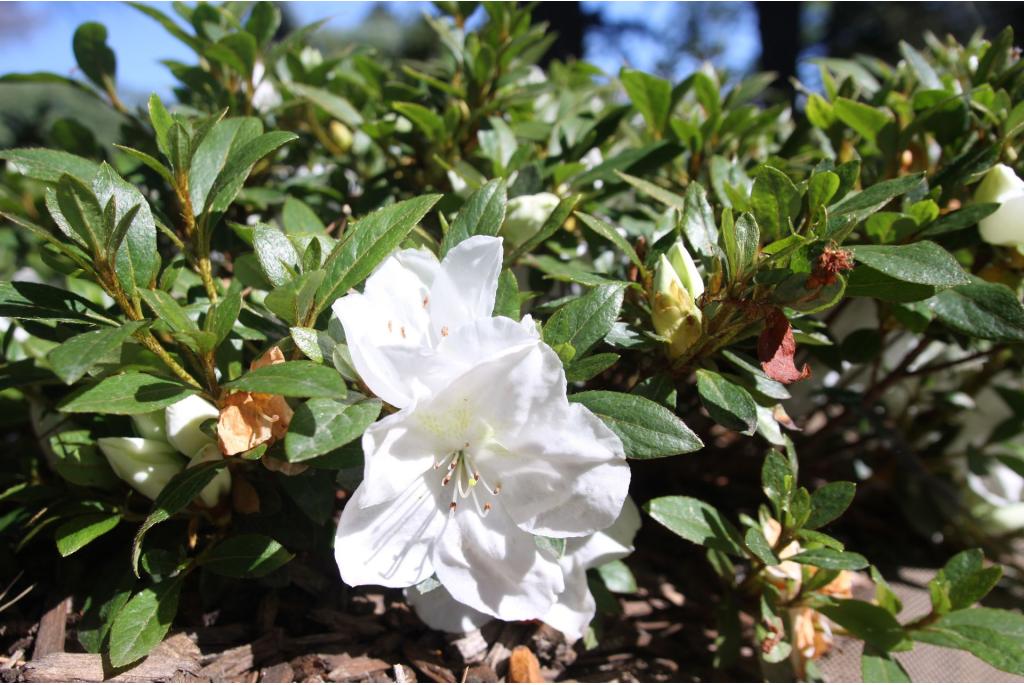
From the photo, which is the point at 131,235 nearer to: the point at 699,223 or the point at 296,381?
the point at 296,381

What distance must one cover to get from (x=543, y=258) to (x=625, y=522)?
38 cm

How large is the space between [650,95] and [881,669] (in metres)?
0.91

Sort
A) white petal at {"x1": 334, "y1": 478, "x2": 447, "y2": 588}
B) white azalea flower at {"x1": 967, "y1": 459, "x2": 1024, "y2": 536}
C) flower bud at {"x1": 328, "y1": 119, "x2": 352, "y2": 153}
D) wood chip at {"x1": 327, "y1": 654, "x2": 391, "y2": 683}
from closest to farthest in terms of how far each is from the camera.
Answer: white petal at {"x1": 334, "y1": 478, "x2": 447, "y2": 588} → wood chip at {"x1": 327, "y1": 654, "x2": 391, "y2": 683} → white azalea flower at {"x1": 967, "y1": 459, "x2": 1024, "y2": 536} → flower bud at {"x1": 328, "y1": 119, "x2": 352, "y2": 153}

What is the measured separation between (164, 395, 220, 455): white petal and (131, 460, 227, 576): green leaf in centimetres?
3

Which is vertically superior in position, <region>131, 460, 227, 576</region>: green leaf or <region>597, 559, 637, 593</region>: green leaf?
<region>131, 460, 227, 576</region>: green leaf

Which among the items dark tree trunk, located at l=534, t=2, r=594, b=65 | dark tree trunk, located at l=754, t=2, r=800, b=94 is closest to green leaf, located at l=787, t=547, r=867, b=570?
dark tree trunk, located at l=534, t=2, r=594, b=65

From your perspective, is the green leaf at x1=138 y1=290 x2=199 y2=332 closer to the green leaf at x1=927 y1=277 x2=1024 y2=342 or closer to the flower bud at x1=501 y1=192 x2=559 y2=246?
the flower bud at x1=501 y1=192 x2=559 y2=246

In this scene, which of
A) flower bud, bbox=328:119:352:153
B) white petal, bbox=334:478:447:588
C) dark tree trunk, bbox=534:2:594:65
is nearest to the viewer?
white petal, bbox=334:478:447:588

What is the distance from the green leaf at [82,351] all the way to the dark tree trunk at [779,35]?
6399 mm

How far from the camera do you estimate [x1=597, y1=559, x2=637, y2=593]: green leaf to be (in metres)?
1.09

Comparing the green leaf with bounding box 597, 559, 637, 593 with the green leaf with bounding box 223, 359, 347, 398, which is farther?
the green leaf with bounding box 597, 559, 637, 593

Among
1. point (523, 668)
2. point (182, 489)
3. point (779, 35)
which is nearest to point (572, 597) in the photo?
point (523, 668)

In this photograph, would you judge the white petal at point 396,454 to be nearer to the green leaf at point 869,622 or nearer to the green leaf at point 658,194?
the green leaf at point 658,194

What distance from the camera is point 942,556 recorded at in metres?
1.54
